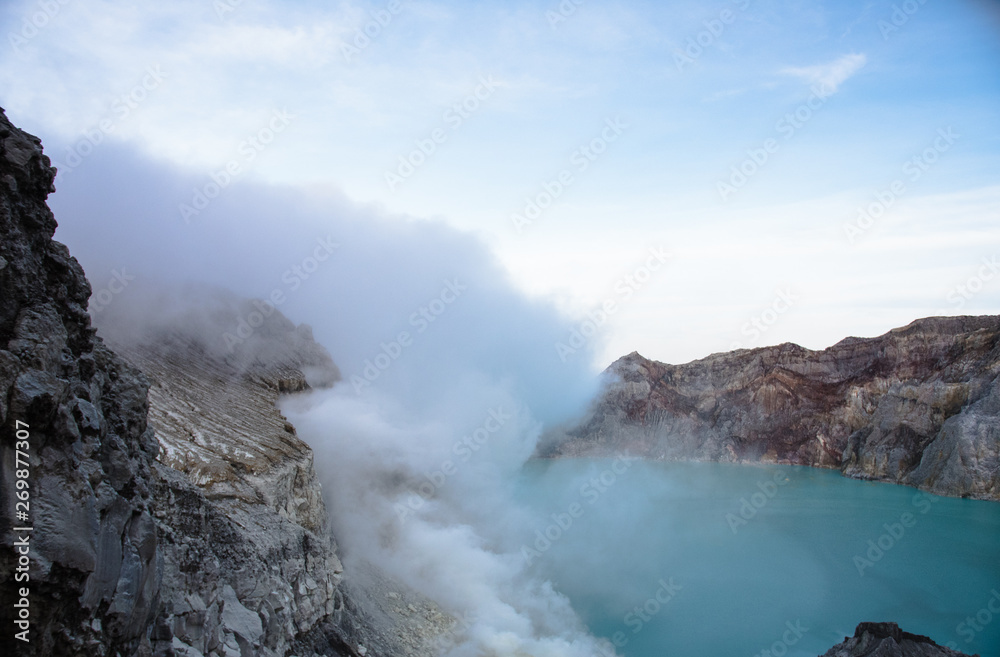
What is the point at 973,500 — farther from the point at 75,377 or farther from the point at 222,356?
the point at 75,377

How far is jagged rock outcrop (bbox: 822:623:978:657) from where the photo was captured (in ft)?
65.6

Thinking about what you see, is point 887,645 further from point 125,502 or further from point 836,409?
point 836,409

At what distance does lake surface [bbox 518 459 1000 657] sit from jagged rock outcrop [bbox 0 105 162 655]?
25923 mm

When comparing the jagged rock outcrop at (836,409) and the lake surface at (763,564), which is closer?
the lake surface at (763,564)

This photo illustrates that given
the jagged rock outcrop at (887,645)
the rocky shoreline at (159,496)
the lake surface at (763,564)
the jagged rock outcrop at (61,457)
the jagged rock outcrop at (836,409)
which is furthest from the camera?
the jagged rock outcrop at (836,409)

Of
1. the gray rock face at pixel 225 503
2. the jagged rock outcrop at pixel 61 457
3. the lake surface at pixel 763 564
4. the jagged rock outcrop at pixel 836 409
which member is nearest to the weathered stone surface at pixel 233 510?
the gray rock face at pixel 225 503

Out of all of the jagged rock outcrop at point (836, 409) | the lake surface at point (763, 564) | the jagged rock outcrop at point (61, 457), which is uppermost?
the jagged rock outcrop at point (836, 409)

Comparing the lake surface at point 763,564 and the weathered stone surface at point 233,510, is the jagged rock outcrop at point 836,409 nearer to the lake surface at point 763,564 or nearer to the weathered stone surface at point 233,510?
the lake surface at point 763,564

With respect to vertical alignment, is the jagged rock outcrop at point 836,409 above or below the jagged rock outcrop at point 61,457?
above

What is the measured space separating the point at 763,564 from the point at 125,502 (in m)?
43.3

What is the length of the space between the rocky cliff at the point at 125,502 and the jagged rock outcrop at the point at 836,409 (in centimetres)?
7281

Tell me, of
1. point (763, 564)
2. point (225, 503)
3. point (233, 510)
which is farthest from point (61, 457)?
point (763, 564)

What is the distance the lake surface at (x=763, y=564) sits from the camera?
30.5 metres

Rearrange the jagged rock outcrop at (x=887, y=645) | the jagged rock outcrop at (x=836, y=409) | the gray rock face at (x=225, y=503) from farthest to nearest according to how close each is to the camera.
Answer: the jagged rock outcrop at (x=836, y=409), the jagged rock outcrop at (x=887, y=645), the gray rock face at (x=225, y=503)
